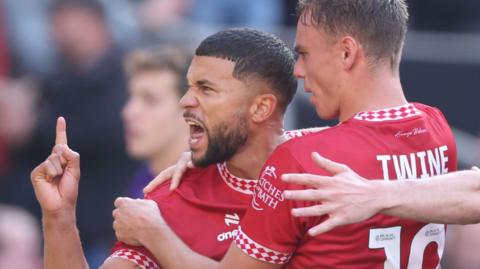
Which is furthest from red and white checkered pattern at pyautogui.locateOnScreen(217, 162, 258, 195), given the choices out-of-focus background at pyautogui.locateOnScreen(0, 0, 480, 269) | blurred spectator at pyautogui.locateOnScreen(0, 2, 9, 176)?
blurred spectator at pyautogui.locateOnScreen(0, 2, 9, 176)

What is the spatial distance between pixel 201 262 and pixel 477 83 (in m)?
5.25

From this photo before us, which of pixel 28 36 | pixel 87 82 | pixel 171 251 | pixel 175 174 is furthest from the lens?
pixel 28 36

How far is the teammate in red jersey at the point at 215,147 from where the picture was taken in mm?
4527

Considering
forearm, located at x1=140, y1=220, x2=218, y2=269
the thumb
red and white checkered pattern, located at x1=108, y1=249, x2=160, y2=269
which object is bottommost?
red and white checkered pattern, located at x1=108, y1=249, x2=160, y2=269

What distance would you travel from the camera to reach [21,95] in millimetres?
8516

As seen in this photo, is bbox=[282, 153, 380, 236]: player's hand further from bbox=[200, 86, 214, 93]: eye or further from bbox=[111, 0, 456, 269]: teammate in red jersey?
bbox=[200, 86, 214, 93]: eye

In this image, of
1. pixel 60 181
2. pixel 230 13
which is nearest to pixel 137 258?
pixel 60 181

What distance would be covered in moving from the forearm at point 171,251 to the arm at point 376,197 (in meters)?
0.57

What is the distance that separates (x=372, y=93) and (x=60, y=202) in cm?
123

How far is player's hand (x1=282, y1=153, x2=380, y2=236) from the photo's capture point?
12.6ft

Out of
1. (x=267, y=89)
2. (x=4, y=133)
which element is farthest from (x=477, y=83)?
(x=267, y=89)

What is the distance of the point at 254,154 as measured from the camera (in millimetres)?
4629

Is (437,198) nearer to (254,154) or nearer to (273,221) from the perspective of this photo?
(273,221)

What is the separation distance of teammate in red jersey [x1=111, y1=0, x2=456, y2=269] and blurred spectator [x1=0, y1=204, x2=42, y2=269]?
306cm
